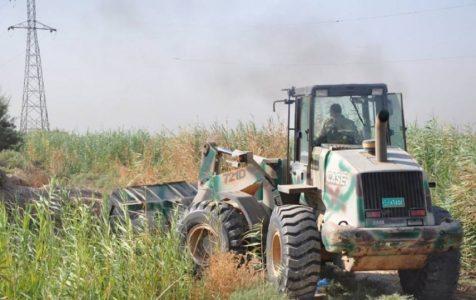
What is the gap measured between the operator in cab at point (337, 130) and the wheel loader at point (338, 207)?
12mm

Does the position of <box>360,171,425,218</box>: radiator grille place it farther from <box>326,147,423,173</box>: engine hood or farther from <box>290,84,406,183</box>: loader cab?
<box>290,84,406,183</box>: loader cab

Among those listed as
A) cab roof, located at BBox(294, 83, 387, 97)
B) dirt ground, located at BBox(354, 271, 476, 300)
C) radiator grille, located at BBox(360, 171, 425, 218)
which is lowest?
dirt ground, located at BBox(354, 271, 476, 300)

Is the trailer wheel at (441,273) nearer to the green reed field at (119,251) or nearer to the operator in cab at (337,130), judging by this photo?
the operator in cab at (337,130)

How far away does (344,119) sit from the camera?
776 centimetres

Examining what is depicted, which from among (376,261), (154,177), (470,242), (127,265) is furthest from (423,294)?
(154,177)

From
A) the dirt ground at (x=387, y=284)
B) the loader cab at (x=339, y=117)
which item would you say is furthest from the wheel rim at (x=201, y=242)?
the dirt ground at (x=387, y=284)

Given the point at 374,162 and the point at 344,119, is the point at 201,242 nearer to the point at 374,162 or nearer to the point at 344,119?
the point at 344,119

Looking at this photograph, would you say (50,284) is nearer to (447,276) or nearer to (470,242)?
(447,276)

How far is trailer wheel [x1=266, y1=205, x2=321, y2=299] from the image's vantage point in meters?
6.71

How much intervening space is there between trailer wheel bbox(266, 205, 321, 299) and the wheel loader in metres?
0.01

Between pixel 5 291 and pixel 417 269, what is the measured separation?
4.48 meters

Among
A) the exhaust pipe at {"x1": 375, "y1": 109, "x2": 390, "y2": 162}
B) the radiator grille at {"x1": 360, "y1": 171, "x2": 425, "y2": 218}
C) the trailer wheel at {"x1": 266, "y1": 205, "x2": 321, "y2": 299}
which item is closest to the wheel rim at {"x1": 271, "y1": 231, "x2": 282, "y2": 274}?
the trailer wheel at {"x1": 266, "y1": 205, "x2": 321, "y2": 299}

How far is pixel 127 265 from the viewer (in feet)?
20.5

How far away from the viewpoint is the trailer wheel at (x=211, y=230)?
25.6 ft
